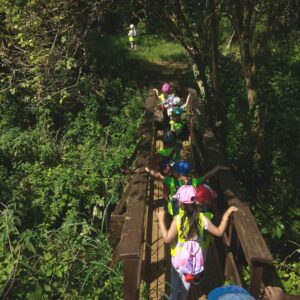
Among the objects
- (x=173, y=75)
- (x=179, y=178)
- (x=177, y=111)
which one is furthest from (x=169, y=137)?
(x=173, y=75)

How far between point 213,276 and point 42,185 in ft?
17.9

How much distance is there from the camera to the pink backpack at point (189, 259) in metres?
3.93

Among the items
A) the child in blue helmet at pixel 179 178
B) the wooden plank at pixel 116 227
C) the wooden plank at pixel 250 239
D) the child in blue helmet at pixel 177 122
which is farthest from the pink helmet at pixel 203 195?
the child in blue helmet at pixel 177 122

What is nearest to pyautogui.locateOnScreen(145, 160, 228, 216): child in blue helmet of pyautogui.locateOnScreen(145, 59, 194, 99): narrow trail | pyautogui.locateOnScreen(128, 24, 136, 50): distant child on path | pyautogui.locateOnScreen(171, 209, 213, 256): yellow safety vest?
pyautogui.locateOnScreen(171, 209, 213, 256): yellow safety vest

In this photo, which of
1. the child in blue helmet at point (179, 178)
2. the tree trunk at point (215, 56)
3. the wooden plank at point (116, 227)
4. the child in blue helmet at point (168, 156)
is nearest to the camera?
the child in blue helmet at point (179, 178)

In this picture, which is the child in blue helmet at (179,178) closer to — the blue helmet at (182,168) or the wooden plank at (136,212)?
the blue helmet at (182,168)

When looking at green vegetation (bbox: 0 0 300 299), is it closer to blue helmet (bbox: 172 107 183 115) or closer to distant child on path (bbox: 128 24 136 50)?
blue helmet (bbox: 172 107 183 115)

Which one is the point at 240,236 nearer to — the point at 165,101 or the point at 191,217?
the point at 191,217

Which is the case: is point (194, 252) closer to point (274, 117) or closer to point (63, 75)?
point (274, 117)

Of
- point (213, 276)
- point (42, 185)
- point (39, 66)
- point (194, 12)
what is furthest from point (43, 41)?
point (213, 276)

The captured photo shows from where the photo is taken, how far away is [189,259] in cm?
393

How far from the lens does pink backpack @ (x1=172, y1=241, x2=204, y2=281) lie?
3.93 m

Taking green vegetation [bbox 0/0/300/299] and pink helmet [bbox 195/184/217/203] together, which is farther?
green vegetation [bbox 0/0/300/299]

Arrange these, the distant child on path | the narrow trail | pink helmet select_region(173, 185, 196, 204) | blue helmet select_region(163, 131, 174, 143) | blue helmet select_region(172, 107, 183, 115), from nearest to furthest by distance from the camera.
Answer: pink helmet select_region(173, 185, 196, 204)
blue helmet select_region(172, 107, 183, 115)
blue helmet select_region(163, 131, 174, 143)
the narrow trail
the distant child on path
